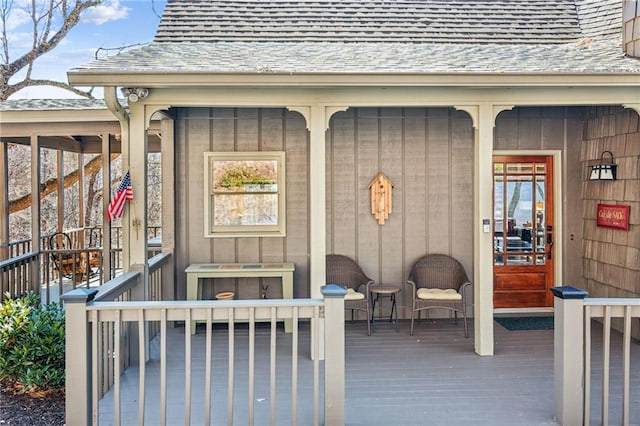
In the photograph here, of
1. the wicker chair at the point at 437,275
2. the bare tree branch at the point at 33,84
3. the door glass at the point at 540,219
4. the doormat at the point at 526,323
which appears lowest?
the doormat at the point at 526,323

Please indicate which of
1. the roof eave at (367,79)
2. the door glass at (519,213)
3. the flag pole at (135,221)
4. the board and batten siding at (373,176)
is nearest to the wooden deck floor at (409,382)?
the board and batten siding at (373,176)

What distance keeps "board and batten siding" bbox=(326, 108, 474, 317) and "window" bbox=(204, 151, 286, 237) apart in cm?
62

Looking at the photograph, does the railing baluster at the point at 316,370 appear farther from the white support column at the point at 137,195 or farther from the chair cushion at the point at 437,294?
the chair cushion at the point at 437,294

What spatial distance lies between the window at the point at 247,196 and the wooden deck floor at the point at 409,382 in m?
1.27

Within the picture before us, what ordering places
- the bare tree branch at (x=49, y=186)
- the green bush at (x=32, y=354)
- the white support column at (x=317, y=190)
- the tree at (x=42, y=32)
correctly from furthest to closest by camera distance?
1. the tree at (x=42, y=32)
2. the bare tree branch at (x=49, y=186)
3. the white support column at (x=317, y=190)
4. the green bush at (x=32, y=354)

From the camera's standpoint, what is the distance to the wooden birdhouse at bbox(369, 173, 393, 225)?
6016mm

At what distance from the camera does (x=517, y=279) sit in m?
6.29

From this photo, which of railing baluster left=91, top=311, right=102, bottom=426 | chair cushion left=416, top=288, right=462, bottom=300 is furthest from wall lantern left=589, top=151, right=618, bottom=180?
railing baluster left=91, top=311, right=102, bottom=426

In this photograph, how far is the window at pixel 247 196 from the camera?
19.6 ft

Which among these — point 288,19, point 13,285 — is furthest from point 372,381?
point 288,19

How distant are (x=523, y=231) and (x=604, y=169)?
1.20 metres

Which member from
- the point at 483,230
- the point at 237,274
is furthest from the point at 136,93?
the point at 483,230

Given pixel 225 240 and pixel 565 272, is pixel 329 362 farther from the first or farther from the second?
pixel 565 272

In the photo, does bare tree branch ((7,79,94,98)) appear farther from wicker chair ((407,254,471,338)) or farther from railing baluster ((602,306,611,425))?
railing baluster ((602,306,611,425))
